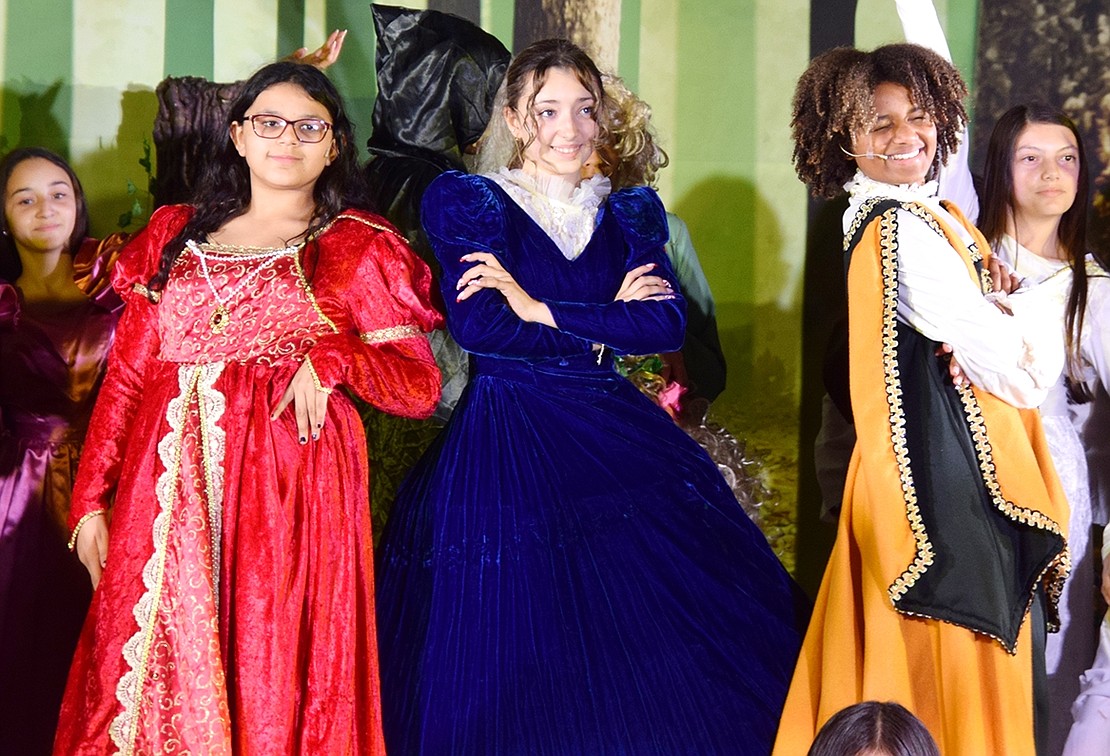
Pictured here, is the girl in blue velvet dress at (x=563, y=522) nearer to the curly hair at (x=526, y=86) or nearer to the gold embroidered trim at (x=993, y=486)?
the curly hair at (x=526, y=86)

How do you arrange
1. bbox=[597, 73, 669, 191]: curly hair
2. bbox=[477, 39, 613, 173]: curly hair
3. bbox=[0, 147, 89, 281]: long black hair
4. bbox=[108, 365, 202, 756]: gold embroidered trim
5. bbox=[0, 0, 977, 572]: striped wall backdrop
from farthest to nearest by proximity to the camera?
bbox=[0, 0, 977, 572]: striped wall backdrop < bbox=[0, 147, 89, 281]: long black hair < bbox=[597, 73, 669, 191]: curly hair < bbox=[477, 39, 613, 173]: curly hair < bbox=[108, 365, 202, 756]: gold embroidered trim

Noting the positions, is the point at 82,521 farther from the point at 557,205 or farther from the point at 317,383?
the point at 557,205

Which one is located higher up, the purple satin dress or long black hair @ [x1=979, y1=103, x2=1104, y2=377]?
long black hair @ [x1=979, y1=103, x2=1104, y2=377]

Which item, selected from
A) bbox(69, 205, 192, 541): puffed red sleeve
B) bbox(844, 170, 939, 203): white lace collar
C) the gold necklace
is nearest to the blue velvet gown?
the gold necklace

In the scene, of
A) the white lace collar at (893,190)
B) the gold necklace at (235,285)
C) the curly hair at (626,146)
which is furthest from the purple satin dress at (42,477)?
the white lace collar at (893,190)

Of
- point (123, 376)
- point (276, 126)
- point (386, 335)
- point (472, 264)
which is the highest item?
point (276, 126)

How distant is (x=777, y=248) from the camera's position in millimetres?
4582

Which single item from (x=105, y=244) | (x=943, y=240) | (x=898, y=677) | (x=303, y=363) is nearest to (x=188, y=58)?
(x=105, y=244)

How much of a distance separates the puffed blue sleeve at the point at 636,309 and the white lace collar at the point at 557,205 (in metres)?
0.07

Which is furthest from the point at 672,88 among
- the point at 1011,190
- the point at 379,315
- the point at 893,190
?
the point at 379,315

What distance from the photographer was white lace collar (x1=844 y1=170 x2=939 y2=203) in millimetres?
3377

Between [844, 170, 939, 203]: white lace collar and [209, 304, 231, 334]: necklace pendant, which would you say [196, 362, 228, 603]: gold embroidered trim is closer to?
[209, 304, 231, 334]: necklace pendant

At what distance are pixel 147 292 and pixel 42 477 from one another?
101 cm

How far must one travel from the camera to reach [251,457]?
3.27 m
